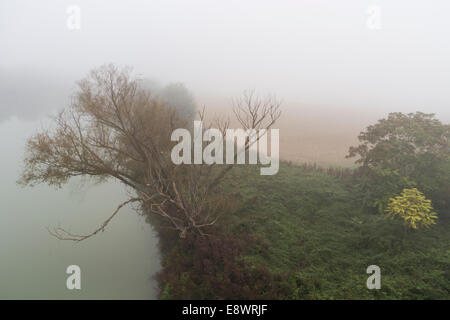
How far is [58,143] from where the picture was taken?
767 cm

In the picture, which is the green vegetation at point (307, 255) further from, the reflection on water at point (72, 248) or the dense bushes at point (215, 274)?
the reflection on water at point (72, 248)

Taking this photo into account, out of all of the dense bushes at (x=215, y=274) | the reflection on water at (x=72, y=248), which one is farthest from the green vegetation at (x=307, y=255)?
the reflection on water at (x=72, y=248)

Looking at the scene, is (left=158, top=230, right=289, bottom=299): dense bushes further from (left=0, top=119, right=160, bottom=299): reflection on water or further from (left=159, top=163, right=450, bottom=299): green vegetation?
(left=0, top=119, right=160, bottom=299): reflection on water

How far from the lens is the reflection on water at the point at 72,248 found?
732cm

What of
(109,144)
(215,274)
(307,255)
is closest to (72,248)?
(109,144)

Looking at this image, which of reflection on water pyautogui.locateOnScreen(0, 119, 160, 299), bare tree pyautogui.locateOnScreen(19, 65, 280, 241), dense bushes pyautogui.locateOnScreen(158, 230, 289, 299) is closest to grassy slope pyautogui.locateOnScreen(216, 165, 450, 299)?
dense bushes pyautogui.locateOnScreen(158, 230, 289, 299)

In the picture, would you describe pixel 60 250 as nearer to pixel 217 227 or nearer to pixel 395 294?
pixel 217 227

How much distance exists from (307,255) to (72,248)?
8.86 m

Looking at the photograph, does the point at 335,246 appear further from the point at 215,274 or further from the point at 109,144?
the point at 109,144

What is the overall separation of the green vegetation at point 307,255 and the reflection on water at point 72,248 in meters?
1.44

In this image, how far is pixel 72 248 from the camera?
9102mm

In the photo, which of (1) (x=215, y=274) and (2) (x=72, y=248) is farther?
(2) (x=72, y=248)

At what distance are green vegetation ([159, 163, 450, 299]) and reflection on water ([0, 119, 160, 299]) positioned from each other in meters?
1.44
